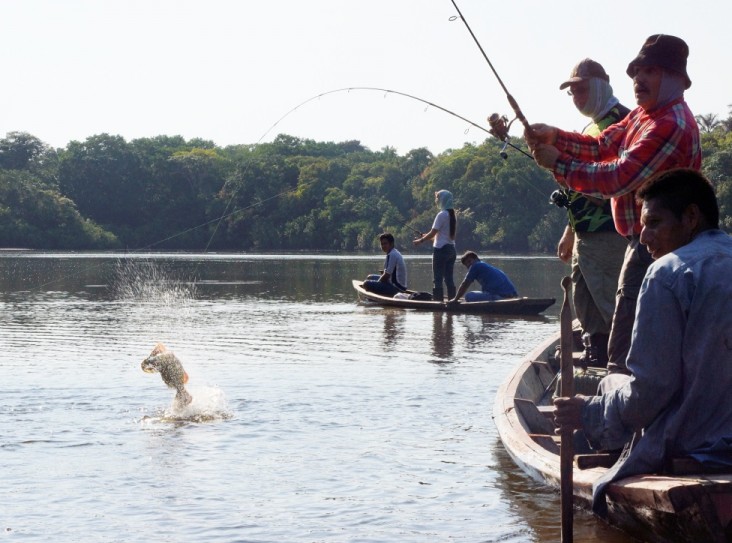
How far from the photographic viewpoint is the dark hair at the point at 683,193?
487 centimetres

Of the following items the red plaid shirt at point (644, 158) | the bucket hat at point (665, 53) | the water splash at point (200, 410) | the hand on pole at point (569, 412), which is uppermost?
the bucket hat at point (665, 53)

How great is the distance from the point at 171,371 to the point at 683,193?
5863 mm

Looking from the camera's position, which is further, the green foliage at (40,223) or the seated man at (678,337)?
the green foliage at (40,223)

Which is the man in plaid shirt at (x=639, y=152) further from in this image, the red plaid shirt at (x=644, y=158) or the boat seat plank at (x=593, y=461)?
A: the boat seat plank at (x=593, y=461)

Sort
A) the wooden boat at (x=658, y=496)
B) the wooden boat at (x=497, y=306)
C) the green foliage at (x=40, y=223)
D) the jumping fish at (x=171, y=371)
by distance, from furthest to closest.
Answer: the green foliage at (x=40, y=223) → the wooden boat at (x=497, y=306) → the jumping fish at (x=171, y=371) → the wooden boat at (x=658, y=496)

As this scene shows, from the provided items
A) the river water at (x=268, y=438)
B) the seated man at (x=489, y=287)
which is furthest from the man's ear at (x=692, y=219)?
the seated man at (x=489, y=287)

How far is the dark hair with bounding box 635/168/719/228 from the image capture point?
16.0ft

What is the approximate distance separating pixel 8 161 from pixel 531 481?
122425 mm

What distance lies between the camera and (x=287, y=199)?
3351 inches

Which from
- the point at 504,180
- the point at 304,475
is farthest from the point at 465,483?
the point at 504,180

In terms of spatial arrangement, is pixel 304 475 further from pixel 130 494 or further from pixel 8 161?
pixel 8 161

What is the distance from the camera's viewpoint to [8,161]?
12338 centimetres

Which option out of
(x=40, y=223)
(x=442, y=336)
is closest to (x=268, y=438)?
(x=442, y=336)

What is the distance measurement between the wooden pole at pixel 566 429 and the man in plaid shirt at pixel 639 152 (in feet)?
3.92
